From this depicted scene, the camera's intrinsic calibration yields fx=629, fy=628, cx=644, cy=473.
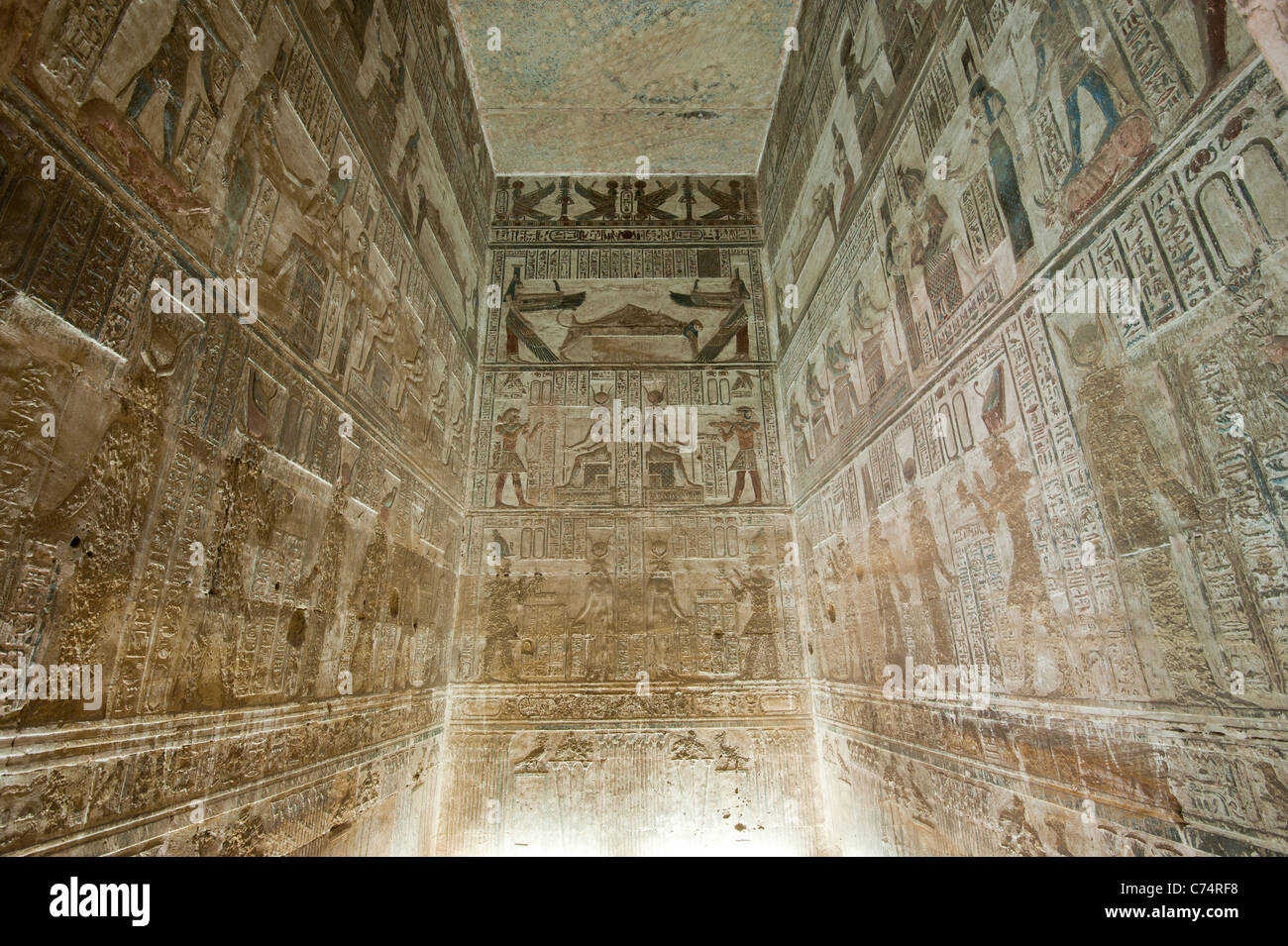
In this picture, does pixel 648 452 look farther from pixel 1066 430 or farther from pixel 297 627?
pixel 1066 430

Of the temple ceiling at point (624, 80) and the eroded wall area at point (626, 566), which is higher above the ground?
the temple ceiling at point (624, 80)

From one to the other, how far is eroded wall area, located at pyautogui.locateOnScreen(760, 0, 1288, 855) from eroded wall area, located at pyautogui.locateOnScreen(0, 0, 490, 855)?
3286 millimetres

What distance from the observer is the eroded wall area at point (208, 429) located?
1.81 m

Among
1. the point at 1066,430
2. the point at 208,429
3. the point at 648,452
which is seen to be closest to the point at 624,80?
the point at 648,452

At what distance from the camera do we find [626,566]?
5926mm

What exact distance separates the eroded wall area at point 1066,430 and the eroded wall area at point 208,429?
3.29 metres

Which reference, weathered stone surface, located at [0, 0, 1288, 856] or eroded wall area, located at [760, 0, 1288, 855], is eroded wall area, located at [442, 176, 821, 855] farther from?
eroded wall area, located at [760, 0, 1288, 855]

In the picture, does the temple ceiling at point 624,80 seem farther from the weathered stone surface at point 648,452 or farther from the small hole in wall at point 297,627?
the small hole in wall at point 297,627

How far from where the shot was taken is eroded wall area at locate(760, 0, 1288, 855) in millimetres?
1775

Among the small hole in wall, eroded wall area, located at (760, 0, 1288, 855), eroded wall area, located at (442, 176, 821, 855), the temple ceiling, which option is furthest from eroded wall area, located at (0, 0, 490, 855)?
eroded wall area, located at (760, 0, 1288, 855)

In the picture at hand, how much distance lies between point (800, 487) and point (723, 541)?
893mm

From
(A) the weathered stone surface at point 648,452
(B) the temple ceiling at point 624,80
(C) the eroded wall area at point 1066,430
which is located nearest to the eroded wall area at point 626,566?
(A) the weathered stone surface at point 648,452

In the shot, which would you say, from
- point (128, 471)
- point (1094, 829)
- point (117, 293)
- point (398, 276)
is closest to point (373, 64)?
point (398, 276)

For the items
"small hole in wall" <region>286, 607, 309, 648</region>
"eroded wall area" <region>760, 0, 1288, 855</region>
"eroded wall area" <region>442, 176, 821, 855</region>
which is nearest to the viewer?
"eroded wall area" <region>760, 0, 1288, 855</region>
